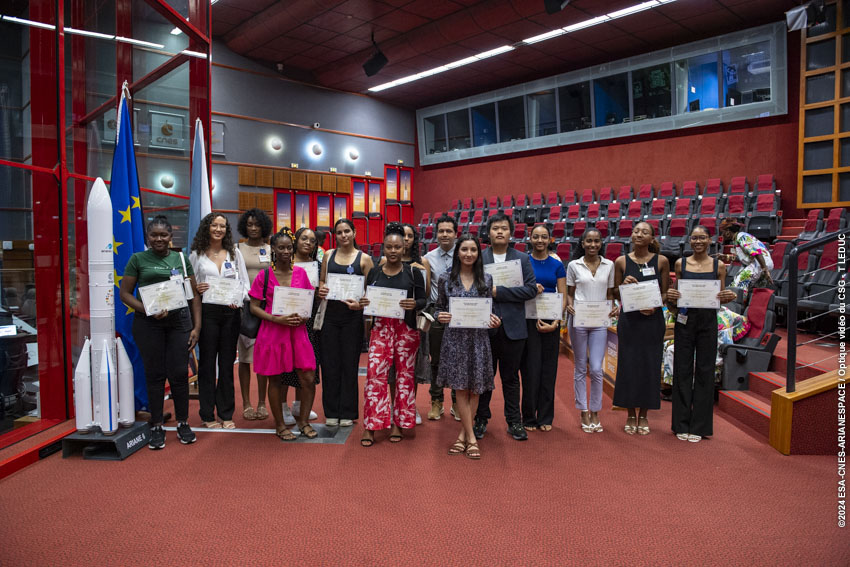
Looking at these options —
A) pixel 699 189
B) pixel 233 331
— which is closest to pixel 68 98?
pixel 233 331

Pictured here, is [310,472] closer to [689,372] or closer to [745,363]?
[689,372]

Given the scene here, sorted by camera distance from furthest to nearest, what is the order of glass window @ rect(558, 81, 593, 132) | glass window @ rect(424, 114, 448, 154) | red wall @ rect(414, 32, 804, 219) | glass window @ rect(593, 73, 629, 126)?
glass window @ rect(424, 114, 448, 154) < glass window @ rect(558, 81, 593, 132) < glass window @ rect(593, 73, 629, 126) < red wall @ rect(414, 32, 804, 219)

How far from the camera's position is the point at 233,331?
3.46m

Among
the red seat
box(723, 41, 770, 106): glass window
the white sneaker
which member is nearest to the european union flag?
the white sneaker

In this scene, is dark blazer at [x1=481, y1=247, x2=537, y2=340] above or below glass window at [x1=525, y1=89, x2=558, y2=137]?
below

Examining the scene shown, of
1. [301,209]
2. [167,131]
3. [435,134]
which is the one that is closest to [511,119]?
[435,134]

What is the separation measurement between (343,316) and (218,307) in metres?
0.85

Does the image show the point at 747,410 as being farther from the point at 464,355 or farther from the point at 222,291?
the point at 222,291

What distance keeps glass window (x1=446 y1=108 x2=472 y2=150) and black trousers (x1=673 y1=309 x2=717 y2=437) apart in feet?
40.6

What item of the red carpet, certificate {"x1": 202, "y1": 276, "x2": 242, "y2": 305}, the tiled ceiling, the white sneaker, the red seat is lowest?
the red carpet

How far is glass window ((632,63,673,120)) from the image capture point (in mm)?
11414

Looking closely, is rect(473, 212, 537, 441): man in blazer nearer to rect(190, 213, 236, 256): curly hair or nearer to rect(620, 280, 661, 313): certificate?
rect(620, 280, 661, 313): certificate

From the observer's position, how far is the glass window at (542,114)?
1327 centimetres

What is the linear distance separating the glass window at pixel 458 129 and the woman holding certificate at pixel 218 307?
12.4 meters
